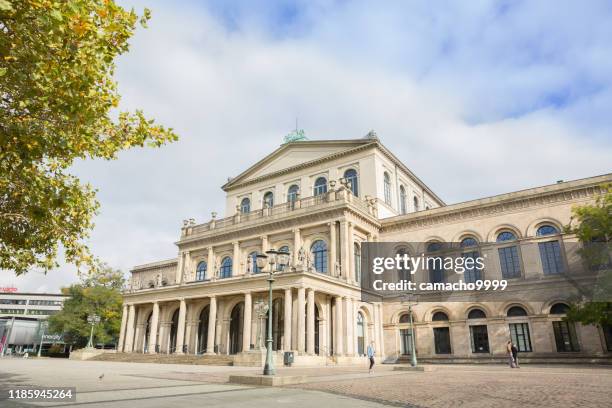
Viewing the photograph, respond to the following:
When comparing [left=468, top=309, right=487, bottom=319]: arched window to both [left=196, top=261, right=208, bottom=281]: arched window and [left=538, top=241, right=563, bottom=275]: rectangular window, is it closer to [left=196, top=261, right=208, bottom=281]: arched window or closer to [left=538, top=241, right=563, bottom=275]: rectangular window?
[left=538, top=241, right=563, bottom=275]: rectangular window

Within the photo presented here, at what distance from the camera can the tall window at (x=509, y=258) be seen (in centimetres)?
2973

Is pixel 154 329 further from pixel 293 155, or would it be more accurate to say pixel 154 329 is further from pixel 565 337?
pixel 565 337

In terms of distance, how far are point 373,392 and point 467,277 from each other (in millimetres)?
22440

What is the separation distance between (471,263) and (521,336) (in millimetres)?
5872

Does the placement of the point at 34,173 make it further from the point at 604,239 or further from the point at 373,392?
the point at 604,239

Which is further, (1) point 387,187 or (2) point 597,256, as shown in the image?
(1) point 387,187

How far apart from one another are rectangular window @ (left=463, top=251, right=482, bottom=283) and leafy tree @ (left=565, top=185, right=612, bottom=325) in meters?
6.69

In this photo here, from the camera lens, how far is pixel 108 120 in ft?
35.1

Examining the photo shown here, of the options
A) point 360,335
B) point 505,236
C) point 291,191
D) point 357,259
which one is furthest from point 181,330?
point 505,236

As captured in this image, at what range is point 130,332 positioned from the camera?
3994 centimetres

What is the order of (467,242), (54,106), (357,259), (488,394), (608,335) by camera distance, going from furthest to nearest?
(357,259) < (467,242) < (608,335) < (488,394) < (54,106)

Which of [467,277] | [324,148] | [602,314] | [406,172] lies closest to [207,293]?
[324,148]

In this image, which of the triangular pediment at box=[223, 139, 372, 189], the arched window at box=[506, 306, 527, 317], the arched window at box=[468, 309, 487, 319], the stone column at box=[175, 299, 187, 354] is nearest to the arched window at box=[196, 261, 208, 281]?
the stone column at box=[175, 299, 187, 354]

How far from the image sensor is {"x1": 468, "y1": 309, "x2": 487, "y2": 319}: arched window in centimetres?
3007
